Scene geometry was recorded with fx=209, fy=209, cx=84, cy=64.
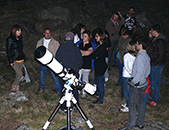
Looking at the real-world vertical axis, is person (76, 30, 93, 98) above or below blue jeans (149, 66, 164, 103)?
above

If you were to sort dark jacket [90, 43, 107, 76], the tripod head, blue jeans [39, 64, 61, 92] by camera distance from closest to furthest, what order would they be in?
the tripod head < dark jacket [90, 43, 107, 76] < blue jeans [39, 64, 61, 92]

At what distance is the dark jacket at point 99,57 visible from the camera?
18.5ft

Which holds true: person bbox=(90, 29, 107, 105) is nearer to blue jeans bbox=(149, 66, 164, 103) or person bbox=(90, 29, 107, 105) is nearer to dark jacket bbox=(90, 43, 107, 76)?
dark jacket bbox=(90, 43, 107, 76)

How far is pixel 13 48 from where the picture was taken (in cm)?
588

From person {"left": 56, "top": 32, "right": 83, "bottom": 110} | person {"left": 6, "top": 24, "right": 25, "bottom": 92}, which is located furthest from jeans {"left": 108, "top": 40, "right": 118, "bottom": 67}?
person {"left": 6, "top": 24, "right": 25, "bottom": 92}

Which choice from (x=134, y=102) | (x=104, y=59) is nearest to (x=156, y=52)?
(x=104, y=59)

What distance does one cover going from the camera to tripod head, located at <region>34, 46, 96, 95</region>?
11.3ft

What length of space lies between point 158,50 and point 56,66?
3.41 m

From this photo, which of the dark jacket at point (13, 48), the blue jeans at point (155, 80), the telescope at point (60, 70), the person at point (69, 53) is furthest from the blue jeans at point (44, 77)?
the blue jeans at point (155, 80)

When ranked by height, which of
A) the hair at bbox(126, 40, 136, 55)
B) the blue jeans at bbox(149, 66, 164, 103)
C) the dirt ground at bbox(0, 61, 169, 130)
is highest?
the hair at bbox(126, 40, 136, 55)

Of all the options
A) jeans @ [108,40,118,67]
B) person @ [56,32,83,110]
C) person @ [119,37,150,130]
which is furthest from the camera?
jeans @ [108,40,118,67]

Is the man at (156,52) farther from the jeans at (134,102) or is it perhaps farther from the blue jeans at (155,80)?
the jeans at (134,102)

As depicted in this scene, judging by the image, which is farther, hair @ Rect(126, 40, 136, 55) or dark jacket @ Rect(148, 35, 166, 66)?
dark jacket @ Rect(148, 35, 166, 66)

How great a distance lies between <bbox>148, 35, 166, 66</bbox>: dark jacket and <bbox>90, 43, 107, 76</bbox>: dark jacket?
139cm
